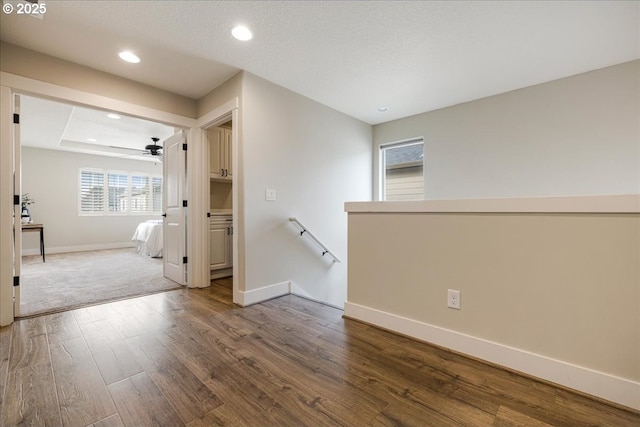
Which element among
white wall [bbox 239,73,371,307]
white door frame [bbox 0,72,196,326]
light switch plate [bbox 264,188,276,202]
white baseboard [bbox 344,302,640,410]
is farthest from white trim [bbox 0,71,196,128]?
white baseboard [bbox 344,302,640,410]

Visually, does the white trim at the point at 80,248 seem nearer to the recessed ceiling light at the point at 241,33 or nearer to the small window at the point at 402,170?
the small window at the point at 402,170

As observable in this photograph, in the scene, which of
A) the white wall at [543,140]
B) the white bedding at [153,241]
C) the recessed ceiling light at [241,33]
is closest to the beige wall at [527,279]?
the recessed ceiling light at [241,33]

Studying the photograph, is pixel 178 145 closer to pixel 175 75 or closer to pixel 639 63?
pixel 175 75

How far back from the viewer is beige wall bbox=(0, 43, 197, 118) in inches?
93.4

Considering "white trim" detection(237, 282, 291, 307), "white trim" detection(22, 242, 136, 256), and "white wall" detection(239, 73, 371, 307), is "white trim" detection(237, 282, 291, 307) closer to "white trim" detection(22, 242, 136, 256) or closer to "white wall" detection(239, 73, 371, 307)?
"white wall" detection(239, 73, 371, 307)

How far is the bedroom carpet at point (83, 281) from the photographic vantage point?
2.89 metres

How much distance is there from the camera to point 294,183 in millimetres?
3367

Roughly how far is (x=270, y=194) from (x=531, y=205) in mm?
2338

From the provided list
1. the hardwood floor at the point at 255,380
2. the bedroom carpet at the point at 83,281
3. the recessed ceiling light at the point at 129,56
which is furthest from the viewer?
the bedroom carpet at the point at 83,281

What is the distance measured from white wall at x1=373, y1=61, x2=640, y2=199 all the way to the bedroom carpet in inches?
165

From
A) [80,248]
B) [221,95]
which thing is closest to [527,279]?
[221,95]

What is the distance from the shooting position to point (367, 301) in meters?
2.35

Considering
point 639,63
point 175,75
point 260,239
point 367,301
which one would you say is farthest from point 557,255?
point 175,75

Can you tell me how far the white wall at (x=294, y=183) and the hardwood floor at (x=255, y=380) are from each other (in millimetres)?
967
